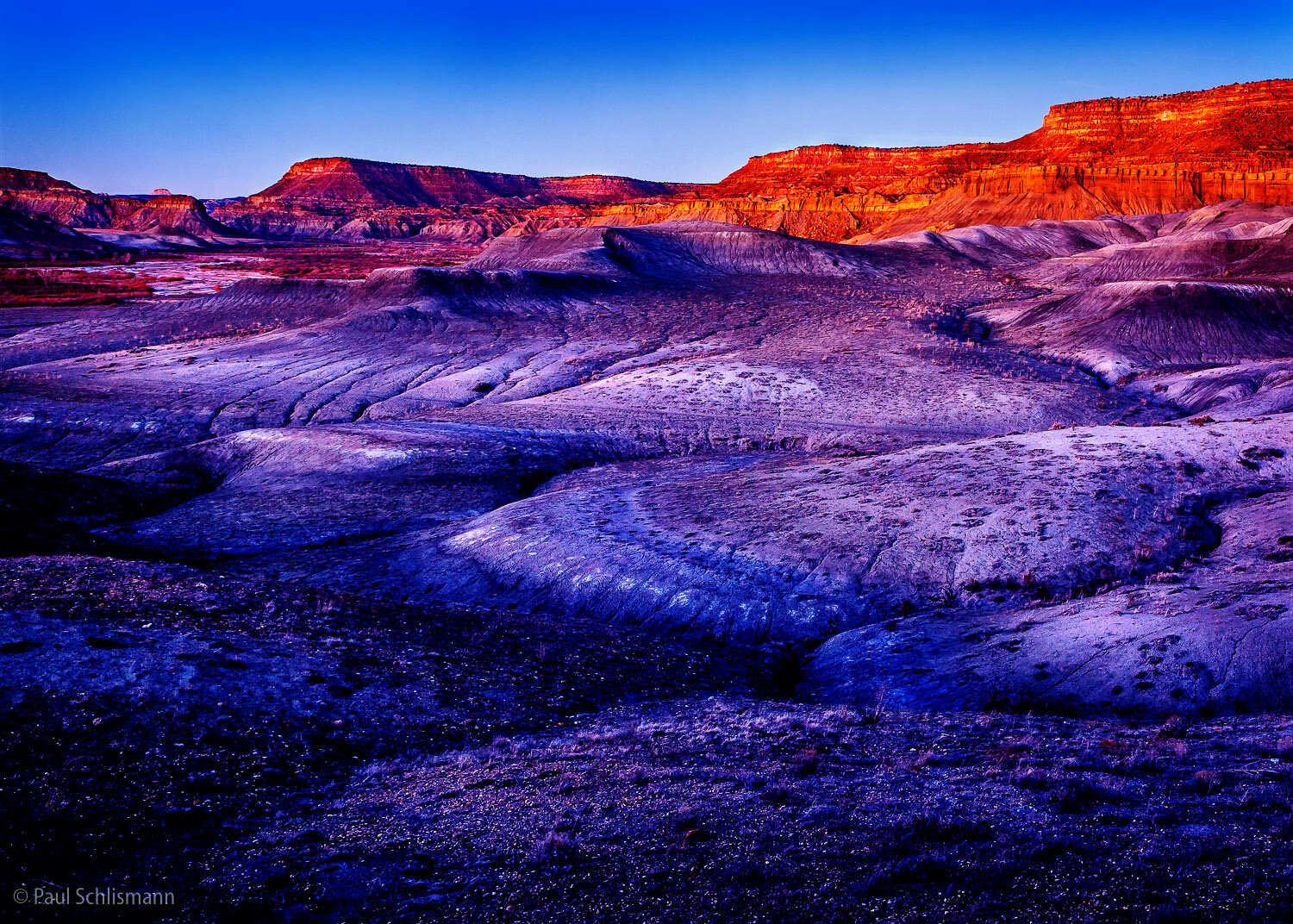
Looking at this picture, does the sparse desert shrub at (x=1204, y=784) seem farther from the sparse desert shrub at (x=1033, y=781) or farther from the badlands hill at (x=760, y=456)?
the badlands hill at (x=760, y=456)

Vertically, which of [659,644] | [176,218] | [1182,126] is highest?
[1182,126]

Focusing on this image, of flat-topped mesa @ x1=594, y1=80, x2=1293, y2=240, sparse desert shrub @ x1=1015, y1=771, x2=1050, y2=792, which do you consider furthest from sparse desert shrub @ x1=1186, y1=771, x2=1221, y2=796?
flat-topped mesa @ x1=594, y1=80, x2=1293, y2=240

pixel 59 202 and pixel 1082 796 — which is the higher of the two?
pixel 59 202

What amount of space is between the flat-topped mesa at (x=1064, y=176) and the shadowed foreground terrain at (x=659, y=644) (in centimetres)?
7124

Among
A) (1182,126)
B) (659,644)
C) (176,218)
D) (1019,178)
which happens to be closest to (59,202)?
(176,218)

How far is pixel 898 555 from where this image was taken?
46.9 feet

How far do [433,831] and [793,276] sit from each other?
56.5 meters

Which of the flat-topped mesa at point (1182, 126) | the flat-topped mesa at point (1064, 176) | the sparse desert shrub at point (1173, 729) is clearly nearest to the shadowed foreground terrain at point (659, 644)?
the sparse desert shrub at point (1173, 729)

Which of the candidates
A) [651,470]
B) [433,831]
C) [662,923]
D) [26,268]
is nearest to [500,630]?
[433,831]

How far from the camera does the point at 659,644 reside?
12164 millimetres

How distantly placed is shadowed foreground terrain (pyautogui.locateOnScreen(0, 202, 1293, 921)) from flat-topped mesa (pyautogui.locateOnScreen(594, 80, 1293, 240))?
7124cm

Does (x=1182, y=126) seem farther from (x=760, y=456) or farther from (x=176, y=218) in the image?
(x=176, y=218)

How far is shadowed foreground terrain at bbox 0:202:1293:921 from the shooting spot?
219 inches

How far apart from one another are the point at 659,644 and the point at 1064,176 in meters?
103
